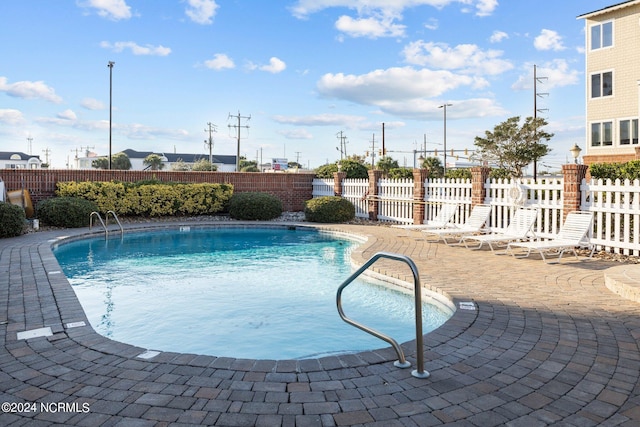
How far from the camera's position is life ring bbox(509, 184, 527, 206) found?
34.3ft

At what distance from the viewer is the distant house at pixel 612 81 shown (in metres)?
22.2

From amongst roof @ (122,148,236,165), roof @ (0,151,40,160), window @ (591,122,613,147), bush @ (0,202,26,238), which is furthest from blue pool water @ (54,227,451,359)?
roof @ (0,151,40,160)

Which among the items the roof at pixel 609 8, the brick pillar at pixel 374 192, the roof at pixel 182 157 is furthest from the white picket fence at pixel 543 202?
the roof at pixel 182 157

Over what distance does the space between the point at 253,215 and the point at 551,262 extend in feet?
36.8

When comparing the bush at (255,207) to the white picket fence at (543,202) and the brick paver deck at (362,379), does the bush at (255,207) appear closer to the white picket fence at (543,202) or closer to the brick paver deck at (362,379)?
the white picket fence at (543,202)

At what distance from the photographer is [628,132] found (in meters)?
22.7

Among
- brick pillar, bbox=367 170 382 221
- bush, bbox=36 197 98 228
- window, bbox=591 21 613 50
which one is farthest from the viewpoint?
window, bbox=591 21 613 50

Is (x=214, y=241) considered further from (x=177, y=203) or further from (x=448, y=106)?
(x=448, y=106)

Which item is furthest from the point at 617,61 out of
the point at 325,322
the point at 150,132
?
the point at 150,132

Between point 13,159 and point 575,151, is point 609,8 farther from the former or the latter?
point 13,159

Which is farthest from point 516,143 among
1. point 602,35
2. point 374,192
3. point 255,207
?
point 255,207

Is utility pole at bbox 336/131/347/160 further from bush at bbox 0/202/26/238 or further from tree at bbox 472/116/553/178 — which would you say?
bush at bbox 0/202/26/238

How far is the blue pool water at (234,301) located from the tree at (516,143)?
2345 centimetres

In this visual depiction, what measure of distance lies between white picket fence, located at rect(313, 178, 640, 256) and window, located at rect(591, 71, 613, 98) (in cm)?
1548
